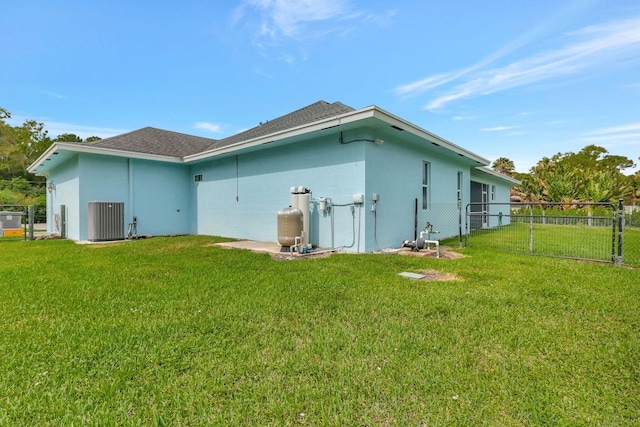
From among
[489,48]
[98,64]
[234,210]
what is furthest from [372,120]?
[98,64]

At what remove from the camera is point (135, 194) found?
10.2 meters

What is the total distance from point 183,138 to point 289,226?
914 centimetres

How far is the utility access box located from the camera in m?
8.98

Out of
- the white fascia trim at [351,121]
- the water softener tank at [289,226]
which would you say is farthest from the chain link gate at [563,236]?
the water softener tank at [289,226]

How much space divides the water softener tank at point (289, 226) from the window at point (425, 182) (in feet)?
13.7

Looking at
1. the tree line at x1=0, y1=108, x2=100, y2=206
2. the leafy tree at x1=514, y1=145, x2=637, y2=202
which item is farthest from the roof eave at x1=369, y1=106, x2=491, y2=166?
the tree line at x1=0, y1=108, x2=100, y2=206

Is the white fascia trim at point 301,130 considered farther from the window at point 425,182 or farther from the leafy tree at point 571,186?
the leafy tree at point 571,186

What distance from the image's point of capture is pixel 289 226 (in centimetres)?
691

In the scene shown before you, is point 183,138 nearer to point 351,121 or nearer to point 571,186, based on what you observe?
point 351,121

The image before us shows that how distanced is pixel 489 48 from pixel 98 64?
44.0ft

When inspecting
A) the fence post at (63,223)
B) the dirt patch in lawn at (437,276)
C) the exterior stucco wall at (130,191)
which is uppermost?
the exterior stucco wall at (130,191)

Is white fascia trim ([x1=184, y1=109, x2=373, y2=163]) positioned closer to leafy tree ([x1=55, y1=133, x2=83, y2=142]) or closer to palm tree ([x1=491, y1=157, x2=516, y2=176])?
leafy tree ([x1=55, y1=133, x2=83, y2=142])

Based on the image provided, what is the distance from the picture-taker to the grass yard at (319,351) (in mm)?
1604

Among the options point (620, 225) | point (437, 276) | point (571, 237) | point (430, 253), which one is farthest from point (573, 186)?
point (437, 276)
